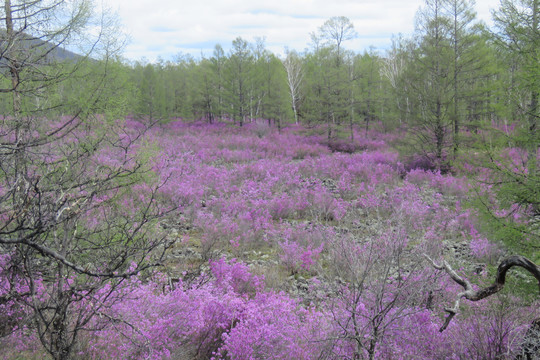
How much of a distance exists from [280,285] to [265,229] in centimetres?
271

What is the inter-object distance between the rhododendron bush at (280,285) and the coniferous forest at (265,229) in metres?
0.03

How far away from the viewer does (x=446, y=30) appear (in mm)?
15555

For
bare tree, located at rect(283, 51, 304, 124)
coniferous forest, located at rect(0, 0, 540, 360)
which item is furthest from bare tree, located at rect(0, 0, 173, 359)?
bare tree, located at rect(283, 51, 304, 124)

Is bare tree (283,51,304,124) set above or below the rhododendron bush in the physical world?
above

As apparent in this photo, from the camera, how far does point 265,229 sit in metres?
8.45

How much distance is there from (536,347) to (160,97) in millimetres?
35664

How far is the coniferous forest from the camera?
10.5 ft

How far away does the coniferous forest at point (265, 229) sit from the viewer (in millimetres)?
3201

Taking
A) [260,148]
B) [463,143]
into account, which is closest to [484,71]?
[463,143]

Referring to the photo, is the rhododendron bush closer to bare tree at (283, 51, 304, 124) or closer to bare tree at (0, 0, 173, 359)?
bare tree at (0, 0, 173, 359)

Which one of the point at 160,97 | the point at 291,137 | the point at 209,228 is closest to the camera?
the point at 209,228

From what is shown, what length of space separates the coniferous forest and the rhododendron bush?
0.03 metres

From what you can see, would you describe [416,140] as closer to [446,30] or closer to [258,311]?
[446,30]

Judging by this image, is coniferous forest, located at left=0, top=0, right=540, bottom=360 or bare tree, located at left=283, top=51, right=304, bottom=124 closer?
coniferous forest, located at left=0, top=0, right=540, bottom=360
